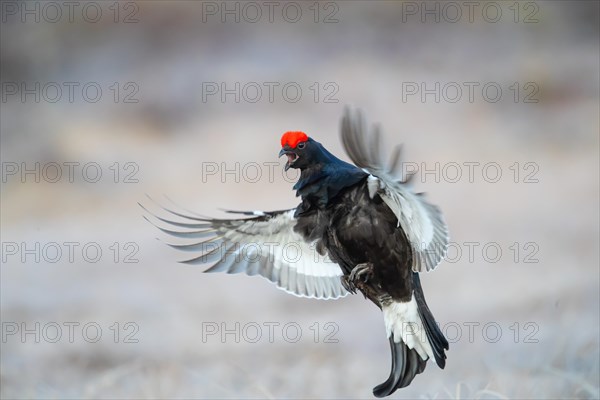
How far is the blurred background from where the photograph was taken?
73.4 inches

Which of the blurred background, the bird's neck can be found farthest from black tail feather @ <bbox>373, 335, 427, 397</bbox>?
the blurred background

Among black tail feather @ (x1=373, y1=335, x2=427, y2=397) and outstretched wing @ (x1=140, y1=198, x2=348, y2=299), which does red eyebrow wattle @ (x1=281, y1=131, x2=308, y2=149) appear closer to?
outstretched wing @ (x1=140, y1=198, x2=348, y2=299)

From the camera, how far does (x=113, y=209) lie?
2.04m

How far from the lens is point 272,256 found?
1.41 meters

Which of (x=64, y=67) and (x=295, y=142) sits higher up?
(x=64, y=67)

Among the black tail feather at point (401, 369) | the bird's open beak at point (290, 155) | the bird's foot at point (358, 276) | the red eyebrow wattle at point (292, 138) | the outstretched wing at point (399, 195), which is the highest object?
the red eyebrow wattle at point (292, 138)

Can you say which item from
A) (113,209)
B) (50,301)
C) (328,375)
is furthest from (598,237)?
(50,301)

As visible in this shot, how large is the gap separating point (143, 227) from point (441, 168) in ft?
2.63

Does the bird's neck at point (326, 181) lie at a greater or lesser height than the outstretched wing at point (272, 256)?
greater

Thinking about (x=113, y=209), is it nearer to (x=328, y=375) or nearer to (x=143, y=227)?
(x=143, y=227)

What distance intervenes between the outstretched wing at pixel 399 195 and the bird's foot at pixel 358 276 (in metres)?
0.08

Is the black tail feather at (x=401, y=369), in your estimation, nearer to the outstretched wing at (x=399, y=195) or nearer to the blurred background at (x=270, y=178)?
the outstretched wing at (x=399, y=195)

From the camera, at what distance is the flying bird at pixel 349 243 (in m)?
1.21

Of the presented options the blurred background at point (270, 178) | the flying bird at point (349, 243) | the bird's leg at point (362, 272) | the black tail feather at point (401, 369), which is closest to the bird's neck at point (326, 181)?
the flying bird at point (349, 243)
